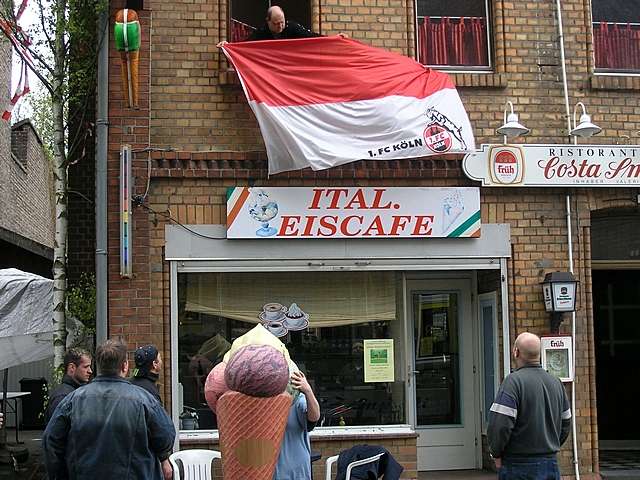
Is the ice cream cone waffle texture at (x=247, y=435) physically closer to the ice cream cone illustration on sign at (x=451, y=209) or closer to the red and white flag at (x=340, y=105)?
the red and white flag at (x=340, y=105)

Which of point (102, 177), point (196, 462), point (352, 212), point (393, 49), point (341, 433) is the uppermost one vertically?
point (393, 49)

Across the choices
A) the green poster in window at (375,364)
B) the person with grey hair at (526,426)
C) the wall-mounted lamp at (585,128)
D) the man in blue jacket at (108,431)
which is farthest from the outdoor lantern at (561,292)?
the man in blue jacket at (108,431)

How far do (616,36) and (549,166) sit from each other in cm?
187

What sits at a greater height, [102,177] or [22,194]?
[22,194]

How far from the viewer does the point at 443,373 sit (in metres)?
10.3

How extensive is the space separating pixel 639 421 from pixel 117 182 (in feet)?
25.6

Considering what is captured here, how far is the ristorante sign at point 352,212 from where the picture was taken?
9.04m

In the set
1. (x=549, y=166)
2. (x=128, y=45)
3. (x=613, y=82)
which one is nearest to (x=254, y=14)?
(x=128, y=45)

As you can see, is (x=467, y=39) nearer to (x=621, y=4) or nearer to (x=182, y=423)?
(x=621, y=4)

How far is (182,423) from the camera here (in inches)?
360

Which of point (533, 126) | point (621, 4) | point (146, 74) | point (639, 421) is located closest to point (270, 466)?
point (146, 74)

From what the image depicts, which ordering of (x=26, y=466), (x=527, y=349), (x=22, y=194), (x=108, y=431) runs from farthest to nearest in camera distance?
(x=22, y=194), (x=26, y=466), (x=527, y=349), (x=108, y=431)

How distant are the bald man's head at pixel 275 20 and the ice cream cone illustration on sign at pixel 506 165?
97.5 inches

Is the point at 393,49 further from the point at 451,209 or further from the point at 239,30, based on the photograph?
the point at 451,209
